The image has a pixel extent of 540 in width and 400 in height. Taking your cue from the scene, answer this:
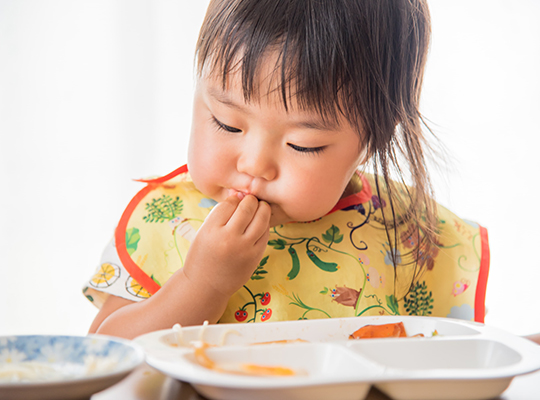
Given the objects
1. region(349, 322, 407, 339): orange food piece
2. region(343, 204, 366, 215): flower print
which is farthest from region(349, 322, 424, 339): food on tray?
region(343, 204, 366, 215): flower print

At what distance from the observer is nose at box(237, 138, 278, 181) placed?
93cm

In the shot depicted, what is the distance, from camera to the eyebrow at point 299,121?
93cm

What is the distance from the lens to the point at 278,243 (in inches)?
47.7

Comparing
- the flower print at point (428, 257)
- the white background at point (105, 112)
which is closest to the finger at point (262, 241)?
the flower print at point (428, 257)

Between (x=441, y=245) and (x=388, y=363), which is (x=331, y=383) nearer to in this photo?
(x=388, y=363)

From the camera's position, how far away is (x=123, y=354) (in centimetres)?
50

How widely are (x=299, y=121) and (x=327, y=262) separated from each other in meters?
0.39

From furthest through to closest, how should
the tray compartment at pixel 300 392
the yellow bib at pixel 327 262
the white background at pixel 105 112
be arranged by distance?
the white background at pixel 105 112 < the yellow bib at pixel 327 262 < the tray compartment at pixel 300 392

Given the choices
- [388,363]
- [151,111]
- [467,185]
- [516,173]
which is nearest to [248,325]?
[388,363]

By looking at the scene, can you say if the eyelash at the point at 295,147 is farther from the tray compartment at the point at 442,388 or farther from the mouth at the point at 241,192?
the tray compartment at the point at 442,388

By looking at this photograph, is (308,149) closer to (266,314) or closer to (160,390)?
(266,314)

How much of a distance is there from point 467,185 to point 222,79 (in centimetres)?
179

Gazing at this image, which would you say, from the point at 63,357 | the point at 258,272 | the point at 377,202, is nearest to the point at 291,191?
the point at 258,272

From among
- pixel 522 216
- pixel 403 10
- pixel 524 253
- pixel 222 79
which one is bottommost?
pixel 524 253
